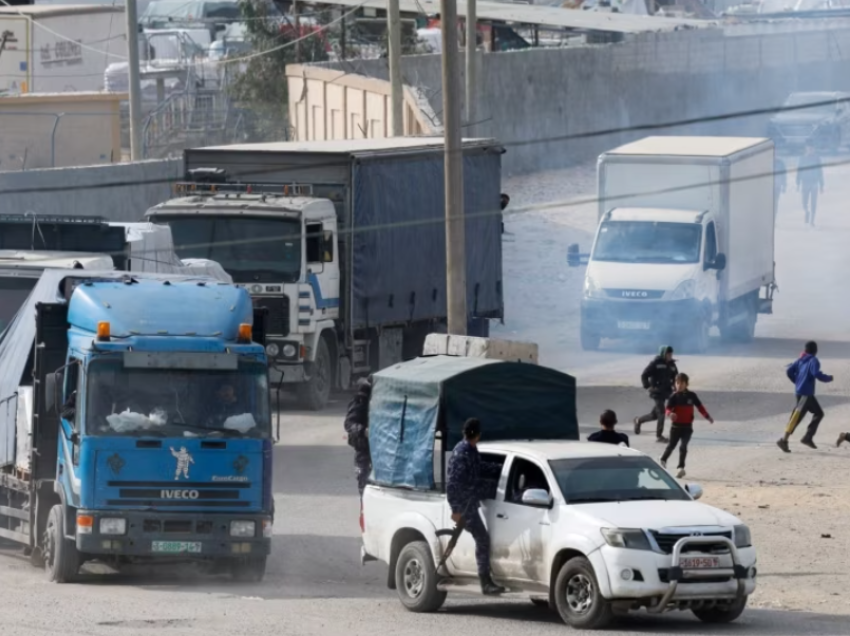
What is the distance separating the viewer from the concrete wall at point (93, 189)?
31812mm

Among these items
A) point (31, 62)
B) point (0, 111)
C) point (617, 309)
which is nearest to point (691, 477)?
point (617, 309)

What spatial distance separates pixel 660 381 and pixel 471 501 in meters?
10.9

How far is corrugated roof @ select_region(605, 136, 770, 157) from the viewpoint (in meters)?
33.9

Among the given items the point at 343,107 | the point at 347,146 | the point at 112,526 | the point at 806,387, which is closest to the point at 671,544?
the point at 112,526

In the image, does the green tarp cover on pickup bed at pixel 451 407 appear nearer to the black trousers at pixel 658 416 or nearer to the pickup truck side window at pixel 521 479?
the pickup truck side window at pixel 521 479

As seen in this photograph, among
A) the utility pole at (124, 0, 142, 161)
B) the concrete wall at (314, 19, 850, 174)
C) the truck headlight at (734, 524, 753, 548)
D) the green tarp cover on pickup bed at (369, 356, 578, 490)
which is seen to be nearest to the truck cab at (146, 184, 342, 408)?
the utility pole at (124, 0, 142, 161)

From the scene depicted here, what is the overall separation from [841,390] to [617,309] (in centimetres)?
476

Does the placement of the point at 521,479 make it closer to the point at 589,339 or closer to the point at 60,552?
the point at 60,552

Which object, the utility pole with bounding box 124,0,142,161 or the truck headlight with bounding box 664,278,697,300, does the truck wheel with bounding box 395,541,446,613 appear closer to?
the truck headlight with bounding box 664,278,697,300

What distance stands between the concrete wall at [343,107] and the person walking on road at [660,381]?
56.5ft

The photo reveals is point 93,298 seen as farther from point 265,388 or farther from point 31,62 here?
point 31,62

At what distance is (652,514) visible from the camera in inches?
533

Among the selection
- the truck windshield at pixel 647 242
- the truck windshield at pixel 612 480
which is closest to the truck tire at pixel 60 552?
the truck windshield at pixel 612 480

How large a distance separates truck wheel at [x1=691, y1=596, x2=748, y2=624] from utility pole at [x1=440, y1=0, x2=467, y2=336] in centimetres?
988
